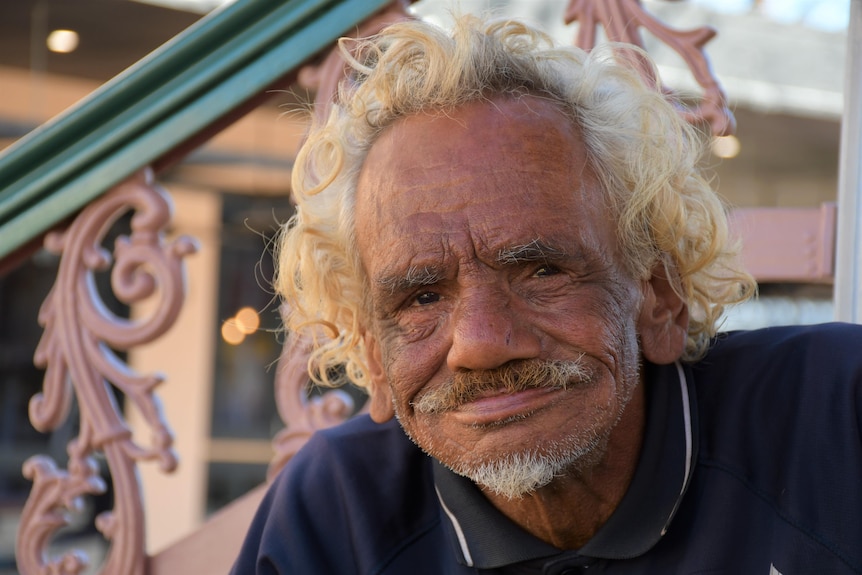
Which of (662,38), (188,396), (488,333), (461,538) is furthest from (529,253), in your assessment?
(188,396)

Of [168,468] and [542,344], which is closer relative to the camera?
[542,344]

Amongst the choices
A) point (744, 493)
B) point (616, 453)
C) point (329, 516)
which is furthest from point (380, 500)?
point (744, 493)

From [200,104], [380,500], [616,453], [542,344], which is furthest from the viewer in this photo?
[200,104]

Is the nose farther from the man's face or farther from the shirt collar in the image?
the shirt collar

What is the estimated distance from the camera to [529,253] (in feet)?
5.34

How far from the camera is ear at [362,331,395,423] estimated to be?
1923mm

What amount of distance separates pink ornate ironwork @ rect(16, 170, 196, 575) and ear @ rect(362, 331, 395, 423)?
0.40 metres

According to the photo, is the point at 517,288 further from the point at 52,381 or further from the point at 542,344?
the point at 52,381

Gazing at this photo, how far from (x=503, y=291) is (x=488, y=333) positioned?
91 mm

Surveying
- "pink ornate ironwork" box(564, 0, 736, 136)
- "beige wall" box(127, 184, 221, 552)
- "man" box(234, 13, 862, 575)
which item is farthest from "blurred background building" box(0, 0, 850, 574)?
"man" box(234, 13, 862, 575)

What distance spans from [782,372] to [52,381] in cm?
143

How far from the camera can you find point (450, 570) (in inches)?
70.2

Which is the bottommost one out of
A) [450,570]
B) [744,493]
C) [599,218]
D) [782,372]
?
[450,570]

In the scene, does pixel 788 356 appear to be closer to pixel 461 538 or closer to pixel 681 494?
pixel 681 494
